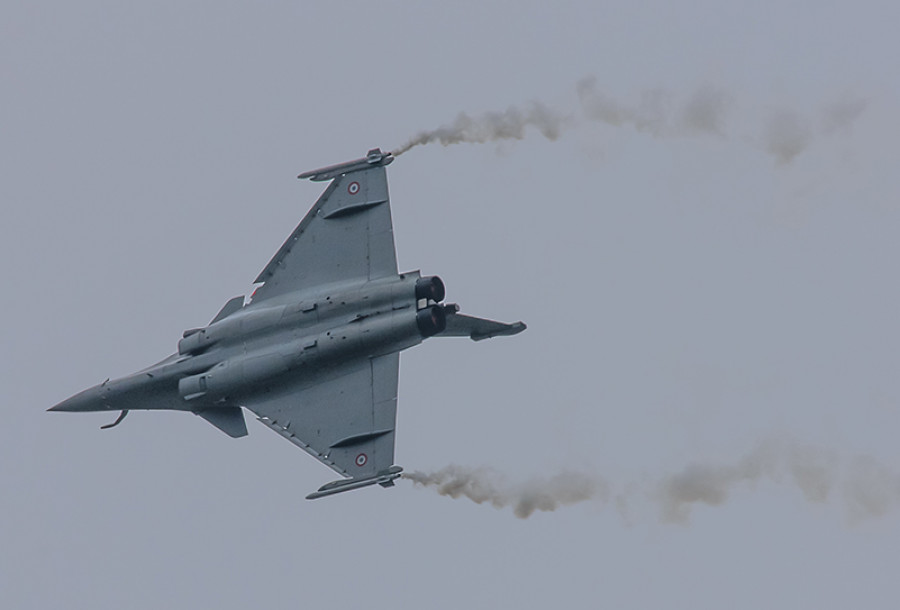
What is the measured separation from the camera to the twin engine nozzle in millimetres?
49906

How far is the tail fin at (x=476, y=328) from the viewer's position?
53188 millimetres

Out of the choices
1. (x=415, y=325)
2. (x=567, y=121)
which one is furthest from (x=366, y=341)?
(x=567, y=121)

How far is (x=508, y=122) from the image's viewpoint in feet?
177

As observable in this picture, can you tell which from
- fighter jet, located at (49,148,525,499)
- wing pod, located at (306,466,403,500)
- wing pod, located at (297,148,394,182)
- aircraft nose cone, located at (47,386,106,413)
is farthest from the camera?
aircraft nose cone, located at (47,386,106,413)

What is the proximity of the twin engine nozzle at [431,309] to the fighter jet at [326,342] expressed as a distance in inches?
1.0

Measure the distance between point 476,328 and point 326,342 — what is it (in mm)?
4771

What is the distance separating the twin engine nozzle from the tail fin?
254 centimetres

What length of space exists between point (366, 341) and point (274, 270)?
4.59 metres

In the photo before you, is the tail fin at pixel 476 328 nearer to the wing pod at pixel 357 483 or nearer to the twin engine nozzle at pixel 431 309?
the twin engine nozzle at pixel 431 309

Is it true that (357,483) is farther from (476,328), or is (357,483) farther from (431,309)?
(476,328)

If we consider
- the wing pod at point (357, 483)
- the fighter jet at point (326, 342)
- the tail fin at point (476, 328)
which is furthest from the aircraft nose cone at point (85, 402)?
the tail fin at point (476, 328)

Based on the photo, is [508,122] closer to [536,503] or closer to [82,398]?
[536,503]

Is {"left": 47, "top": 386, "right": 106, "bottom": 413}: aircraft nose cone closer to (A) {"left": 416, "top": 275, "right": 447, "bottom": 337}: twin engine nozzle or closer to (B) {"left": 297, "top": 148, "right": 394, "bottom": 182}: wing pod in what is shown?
(B) {"left": 297, "top": 148, "right": 394, "bottom": 182}: wing pod

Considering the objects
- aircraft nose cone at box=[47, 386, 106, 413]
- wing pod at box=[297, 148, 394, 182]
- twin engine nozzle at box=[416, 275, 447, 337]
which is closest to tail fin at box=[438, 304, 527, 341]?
twin engine nozzle at box=[416, 275, 447, 337]
